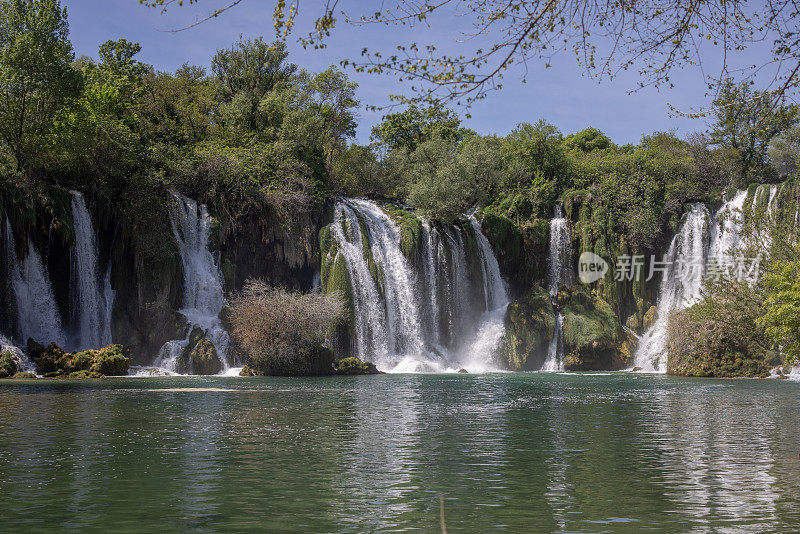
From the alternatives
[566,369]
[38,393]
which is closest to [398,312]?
[566,369]

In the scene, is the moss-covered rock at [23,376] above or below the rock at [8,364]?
below

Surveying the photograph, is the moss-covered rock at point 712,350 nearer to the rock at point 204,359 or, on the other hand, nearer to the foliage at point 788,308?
the foliage at point 788,308

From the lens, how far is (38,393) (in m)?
23.5

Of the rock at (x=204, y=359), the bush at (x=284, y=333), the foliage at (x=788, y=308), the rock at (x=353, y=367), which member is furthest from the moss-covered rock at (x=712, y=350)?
the rock at (x=204, y=359)

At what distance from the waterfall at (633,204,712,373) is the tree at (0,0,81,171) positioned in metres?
36.3

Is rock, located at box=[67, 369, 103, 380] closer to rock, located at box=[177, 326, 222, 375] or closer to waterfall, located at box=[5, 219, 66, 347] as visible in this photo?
waterfall, located at box=[5, 219, 66, 347]

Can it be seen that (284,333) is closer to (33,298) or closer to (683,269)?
(33,298)

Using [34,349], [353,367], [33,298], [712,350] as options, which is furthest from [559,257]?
[34,349]

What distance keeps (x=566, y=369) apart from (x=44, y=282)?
29607 mm

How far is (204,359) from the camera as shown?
36.3m

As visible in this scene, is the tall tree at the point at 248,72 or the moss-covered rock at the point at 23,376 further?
the tall tree at the point at 248,72

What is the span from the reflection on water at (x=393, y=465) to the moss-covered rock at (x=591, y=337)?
981 inches

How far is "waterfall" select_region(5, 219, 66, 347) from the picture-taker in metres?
33.5

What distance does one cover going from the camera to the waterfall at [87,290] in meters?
36.0
